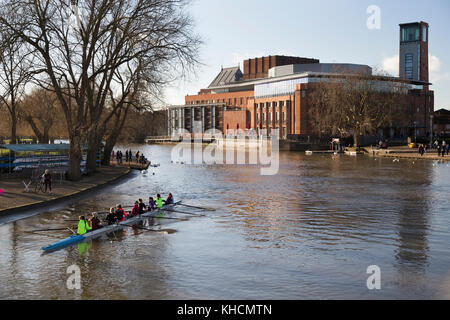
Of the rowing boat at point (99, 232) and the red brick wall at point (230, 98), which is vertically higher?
the red brick wall at point (230, 98)

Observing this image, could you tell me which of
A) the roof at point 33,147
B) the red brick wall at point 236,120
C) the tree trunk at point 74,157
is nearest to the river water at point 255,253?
the tree trunk at point 74,157

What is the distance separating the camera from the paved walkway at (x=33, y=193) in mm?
25922

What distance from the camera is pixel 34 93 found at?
7219 cm

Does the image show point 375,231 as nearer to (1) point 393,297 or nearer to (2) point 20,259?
(1) point 393,297

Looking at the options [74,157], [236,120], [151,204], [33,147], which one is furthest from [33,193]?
[236,120]

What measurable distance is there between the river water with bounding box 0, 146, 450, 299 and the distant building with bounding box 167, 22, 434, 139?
70.5m

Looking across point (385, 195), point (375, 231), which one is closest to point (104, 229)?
point (375, 231)

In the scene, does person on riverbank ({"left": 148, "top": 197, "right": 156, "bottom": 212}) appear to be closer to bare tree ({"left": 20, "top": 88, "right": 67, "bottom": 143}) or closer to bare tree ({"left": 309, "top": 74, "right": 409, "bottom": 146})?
bare tree ({"left": 20, "top": 88, "right": 67, "bottom": 143})

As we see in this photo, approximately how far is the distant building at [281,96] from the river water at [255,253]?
7049cm

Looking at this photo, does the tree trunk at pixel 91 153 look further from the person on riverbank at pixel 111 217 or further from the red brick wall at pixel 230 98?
the red brick wall at pixel 230 98

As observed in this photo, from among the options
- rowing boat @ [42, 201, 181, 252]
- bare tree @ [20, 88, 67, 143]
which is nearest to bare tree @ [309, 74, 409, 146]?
bare tree @ [20, 88, 67, 143]

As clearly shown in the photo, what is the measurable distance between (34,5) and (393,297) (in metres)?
28.2

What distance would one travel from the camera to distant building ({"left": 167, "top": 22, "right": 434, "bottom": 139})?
122m

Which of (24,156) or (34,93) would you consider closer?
(24,156)
